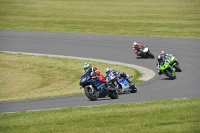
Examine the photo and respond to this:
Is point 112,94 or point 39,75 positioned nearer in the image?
point 112,94

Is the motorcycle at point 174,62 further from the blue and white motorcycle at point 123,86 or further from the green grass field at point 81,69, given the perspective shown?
the blue and white motorcycle at point 123,86

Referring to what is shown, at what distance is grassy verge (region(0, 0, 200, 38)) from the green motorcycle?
57.8 feet

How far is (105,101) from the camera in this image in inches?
789

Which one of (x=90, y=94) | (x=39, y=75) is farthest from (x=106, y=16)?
(x=90, y=94)

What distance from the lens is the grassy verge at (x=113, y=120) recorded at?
1288 centimetres

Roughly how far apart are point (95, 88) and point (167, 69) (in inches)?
256

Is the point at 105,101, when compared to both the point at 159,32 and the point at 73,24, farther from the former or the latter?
the point at 73,24

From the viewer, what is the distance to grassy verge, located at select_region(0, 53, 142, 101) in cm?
2450

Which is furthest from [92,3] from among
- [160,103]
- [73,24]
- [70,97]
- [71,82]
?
[160,103]

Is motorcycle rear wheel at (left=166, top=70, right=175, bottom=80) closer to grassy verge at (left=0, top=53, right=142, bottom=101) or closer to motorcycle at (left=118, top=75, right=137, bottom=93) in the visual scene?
grassy verge at (left=0, top=53, right=142, bottom=101)

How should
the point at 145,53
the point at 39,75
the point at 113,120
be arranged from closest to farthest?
1. the point at 113,120
2. the point at 39,75
3. the point at 145,53

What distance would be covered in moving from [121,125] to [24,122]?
273cm

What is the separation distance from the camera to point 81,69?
3084cm

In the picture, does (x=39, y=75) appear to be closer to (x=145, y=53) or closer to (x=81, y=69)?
(x=81, y=69)
